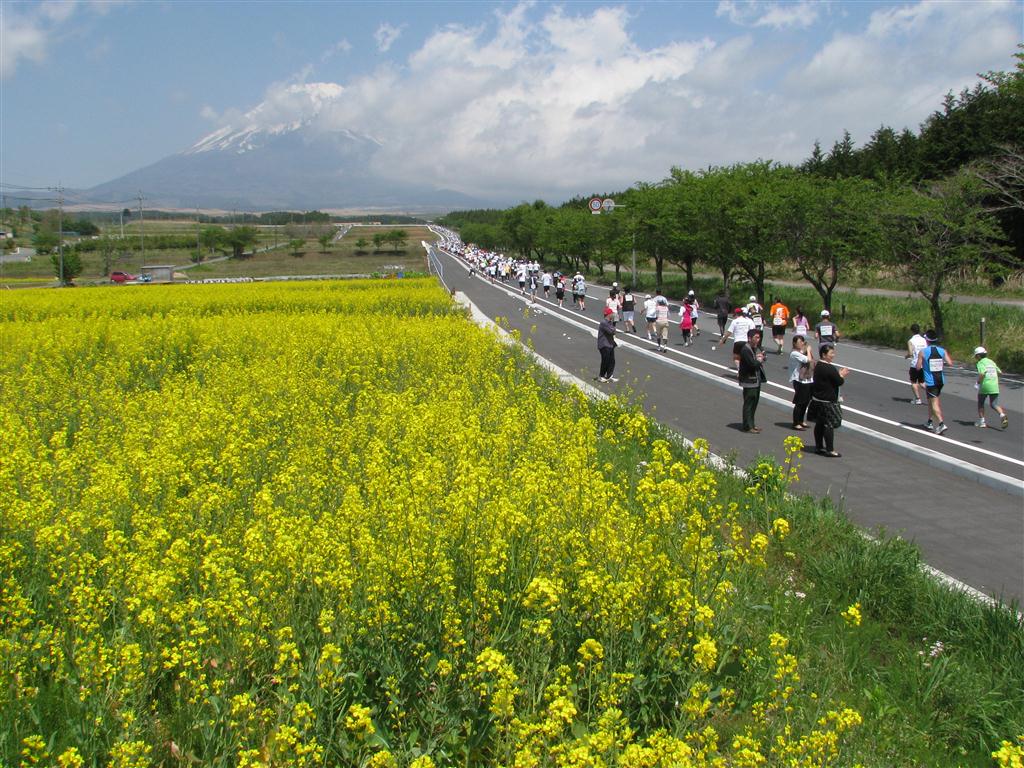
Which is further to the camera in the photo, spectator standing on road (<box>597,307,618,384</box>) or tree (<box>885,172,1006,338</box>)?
tree (<box>885,172,1006,338</box>)

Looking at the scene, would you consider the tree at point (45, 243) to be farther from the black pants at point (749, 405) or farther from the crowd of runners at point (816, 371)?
the black pants at point (749, 405)

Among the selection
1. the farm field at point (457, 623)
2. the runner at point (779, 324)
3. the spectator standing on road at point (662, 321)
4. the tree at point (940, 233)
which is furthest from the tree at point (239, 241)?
the farm field at point (457, 623)

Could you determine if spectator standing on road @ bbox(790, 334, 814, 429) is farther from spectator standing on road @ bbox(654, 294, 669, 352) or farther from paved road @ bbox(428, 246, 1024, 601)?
spectator standing on road @ bbox(654, 294, 669, 352)

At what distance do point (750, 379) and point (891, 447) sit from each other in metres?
2.16

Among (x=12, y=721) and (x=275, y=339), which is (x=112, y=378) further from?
(x=12, y=721)

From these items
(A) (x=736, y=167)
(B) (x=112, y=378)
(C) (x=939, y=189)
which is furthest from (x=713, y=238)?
(B) (x=112, y=378)

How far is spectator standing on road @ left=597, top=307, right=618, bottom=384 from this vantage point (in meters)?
16.1

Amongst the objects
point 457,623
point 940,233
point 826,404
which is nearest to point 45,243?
point 940,233

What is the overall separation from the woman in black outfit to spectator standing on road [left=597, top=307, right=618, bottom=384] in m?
5.21

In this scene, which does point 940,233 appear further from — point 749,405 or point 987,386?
point 749,405

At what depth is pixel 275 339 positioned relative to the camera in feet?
51.6

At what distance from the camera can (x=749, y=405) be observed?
1259 cm

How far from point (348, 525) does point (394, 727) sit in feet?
4.57

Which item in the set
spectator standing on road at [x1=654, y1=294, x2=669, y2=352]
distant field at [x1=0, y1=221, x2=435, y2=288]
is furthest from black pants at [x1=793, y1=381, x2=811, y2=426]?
distant field at [x1=0, y1=221, x2=435, y2=288]
